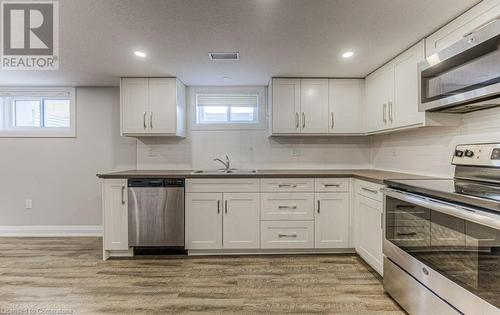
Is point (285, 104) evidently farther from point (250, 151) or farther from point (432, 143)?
point (432, 143)

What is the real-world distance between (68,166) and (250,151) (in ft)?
8.66

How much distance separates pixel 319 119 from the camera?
339cm

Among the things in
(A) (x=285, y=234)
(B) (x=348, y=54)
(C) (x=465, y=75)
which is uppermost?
(B) (x=348, y=54)

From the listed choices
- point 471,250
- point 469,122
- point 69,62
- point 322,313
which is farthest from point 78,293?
point 469,122

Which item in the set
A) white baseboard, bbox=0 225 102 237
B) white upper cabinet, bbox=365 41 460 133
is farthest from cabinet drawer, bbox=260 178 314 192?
white baseboard, bbox=0 225 102 237

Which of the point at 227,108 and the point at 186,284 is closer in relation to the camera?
the point at 186,284

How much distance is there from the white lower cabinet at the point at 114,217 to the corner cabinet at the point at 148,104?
77cm

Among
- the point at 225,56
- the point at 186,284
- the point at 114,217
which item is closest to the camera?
the point at 186,284

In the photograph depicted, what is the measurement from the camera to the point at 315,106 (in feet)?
11.1

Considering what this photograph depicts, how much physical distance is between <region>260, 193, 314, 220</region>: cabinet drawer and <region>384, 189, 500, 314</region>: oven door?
1054 mm

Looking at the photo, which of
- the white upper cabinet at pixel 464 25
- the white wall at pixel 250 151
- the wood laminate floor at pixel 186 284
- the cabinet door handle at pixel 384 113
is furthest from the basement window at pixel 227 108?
the white upper cabinet at pixel 464 25

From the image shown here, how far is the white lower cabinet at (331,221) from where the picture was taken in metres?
3.03

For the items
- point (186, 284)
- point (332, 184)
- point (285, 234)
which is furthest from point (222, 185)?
point (332, 184)

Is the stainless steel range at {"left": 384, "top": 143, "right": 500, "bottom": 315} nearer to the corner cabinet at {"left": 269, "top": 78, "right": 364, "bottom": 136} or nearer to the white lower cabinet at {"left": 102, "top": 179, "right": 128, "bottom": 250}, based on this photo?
the corner cabinet at {"left": 269, "top": 78, "right": 364, "bottom": 136}
